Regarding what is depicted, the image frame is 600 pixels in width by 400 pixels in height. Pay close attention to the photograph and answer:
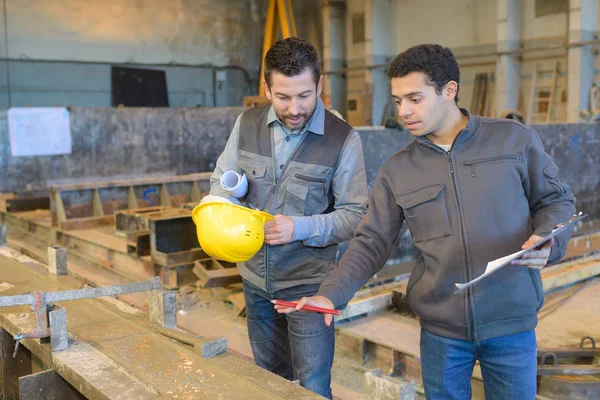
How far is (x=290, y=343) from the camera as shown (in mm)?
2529

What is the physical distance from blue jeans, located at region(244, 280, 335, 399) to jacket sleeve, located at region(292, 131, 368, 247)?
229 mm

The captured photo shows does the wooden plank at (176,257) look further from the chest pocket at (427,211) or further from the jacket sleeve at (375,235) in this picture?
the chest pocket at (427,211)

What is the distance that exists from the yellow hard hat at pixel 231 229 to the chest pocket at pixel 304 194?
125mm

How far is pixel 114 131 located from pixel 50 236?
260cm

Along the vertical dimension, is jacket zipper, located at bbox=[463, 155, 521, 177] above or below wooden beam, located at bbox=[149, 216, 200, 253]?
above

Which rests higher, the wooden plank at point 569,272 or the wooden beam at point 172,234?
the wooden beam at point 172,234

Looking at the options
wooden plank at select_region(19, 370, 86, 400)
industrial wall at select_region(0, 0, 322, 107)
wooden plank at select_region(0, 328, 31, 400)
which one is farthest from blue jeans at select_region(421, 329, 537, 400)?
industrial wall at select_region(0, 0, 322, 107)

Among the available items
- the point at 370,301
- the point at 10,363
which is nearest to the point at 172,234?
the point at 370,301

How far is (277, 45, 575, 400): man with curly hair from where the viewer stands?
200 cm

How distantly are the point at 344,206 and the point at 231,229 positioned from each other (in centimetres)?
46

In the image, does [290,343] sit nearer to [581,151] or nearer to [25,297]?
[25,297]

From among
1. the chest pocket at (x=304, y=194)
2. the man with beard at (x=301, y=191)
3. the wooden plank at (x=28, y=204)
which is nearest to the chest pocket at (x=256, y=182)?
the man with beard at (x=301, y=191)

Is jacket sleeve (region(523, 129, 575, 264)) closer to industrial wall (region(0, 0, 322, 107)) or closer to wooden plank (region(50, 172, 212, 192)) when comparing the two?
wooden plank (region(50, 172, 212, 192))

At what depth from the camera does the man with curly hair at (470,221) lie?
6.57 feet
